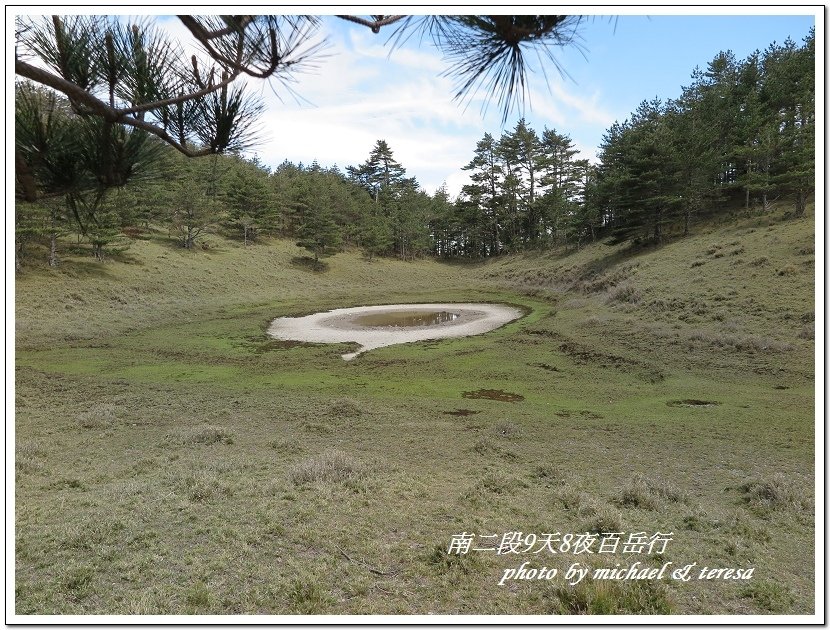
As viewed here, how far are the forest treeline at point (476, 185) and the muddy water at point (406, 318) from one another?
1248 cm

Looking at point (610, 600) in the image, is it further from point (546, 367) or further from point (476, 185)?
point (476, 185)

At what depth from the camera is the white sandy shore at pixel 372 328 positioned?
2059cm

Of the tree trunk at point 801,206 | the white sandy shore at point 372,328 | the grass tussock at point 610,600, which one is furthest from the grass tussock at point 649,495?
the tree trunk at point 801,206

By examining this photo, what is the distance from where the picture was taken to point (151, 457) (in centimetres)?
748

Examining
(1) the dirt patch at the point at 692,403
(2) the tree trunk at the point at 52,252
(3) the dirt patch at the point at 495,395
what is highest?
(2) the tree trunk at the point at 52,252

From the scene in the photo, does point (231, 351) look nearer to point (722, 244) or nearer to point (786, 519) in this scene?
point (786, 519)

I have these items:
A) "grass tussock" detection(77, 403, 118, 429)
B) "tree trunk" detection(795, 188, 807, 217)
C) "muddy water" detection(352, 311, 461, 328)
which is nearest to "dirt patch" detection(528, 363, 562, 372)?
"muddy water" detection(352, 311, 461, 328)

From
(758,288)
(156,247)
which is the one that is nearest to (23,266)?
(156,247)

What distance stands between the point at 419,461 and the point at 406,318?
19853mm

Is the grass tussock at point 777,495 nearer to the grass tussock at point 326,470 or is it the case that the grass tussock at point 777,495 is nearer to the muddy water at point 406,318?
the grass tussock at point 326,470

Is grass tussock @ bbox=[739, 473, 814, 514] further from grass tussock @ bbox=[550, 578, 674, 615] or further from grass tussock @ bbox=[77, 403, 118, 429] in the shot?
grass tussock @ bbox=[77, 403, 118, 429]

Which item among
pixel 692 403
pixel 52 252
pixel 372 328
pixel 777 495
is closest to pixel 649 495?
pixel 777 495

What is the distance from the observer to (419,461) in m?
7.46

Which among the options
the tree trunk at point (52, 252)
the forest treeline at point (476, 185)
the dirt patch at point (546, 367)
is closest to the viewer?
the forest treeline at point (476, 185)
